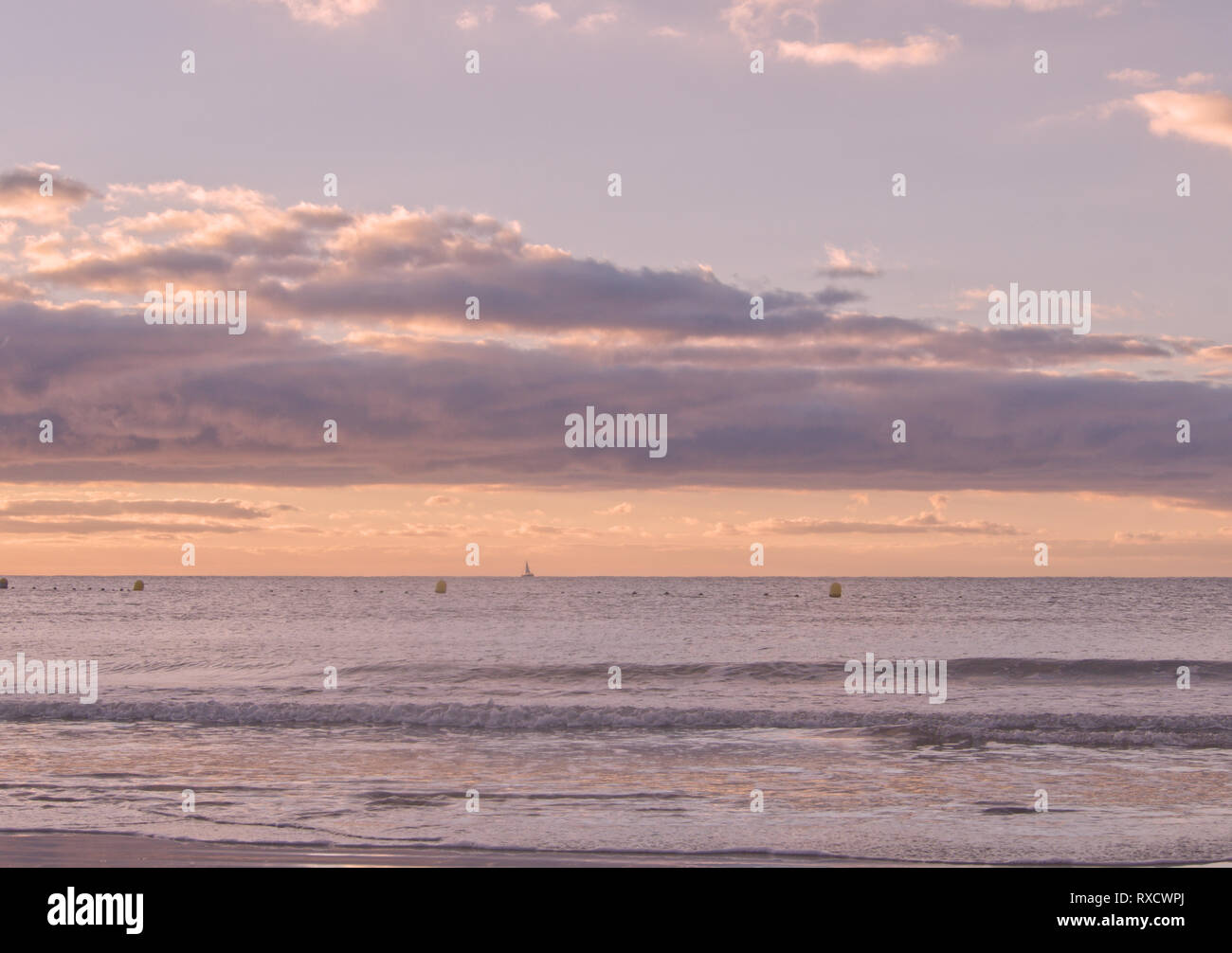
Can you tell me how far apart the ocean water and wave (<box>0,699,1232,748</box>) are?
12 centimetres

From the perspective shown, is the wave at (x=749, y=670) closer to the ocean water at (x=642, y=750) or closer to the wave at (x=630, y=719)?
the ocean water at (x=642, y=750)

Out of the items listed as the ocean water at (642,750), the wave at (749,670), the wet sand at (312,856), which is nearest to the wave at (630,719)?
the ocean water at (642,750)

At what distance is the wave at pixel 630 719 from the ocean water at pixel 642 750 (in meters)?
0.12

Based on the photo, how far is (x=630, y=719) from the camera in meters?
27.1

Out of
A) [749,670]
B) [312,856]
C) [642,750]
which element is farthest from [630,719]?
[312,856]

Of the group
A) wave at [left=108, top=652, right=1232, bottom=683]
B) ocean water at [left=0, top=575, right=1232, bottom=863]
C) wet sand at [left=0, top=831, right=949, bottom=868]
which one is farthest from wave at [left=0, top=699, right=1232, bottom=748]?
wet sand at [left=0, top=831, right=949, bottom=868]

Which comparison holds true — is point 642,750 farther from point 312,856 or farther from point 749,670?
point 749,670

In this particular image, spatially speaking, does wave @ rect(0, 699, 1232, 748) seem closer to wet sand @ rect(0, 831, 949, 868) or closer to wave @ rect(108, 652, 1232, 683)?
wave @ rect(108, 652, 1232, 683)

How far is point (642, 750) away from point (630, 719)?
18.1ft

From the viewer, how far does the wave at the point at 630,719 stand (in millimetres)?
24219
